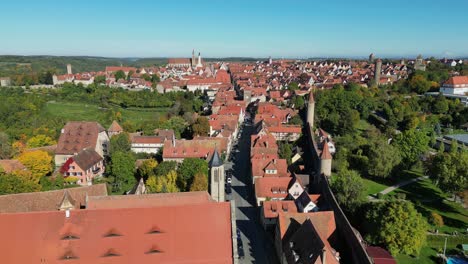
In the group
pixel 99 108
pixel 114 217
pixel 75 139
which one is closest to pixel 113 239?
pixel 114 217

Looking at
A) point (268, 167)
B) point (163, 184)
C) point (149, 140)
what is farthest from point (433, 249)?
Answer: point (149, 140)

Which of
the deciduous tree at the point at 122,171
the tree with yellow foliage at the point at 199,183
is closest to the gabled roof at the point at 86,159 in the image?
the deciduous tree at the point at 122,171

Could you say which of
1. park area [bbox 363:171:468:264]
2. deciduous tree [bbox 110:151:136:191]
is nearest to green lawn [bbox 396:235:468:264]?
park area [bbox 363:171:468:264]

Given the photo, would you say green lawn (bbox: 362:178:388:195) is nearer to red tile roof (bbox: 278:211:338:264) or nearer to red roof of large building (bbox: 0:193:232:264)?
red tile roof (bbox: 278:211:338:264)

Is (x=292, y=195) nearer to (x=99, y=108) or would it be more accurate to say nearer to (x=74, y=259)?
(x=74, y=259)

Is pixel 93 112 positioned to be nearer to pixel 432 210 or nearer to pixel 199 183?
pixel 199 183
